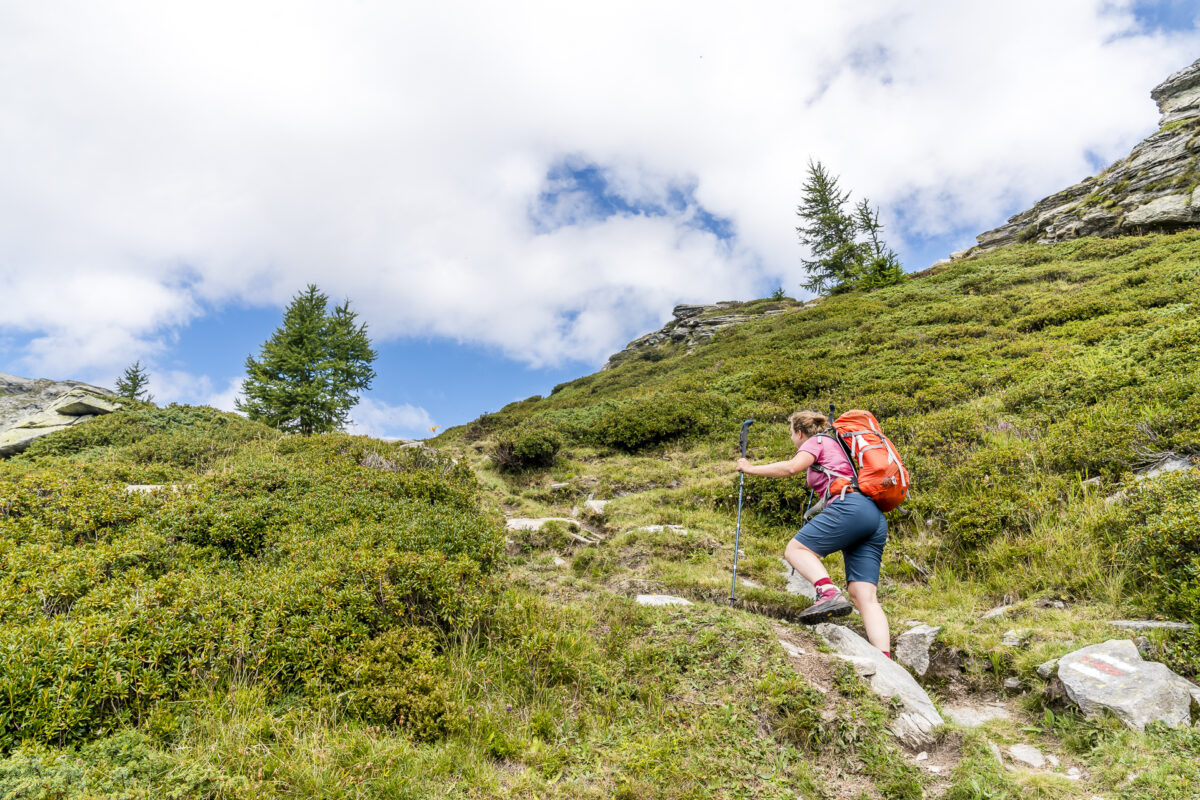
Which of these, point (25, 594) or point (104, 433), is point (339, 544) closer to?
point (25, 594)

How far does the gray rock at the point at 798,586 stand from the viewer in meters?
6.29

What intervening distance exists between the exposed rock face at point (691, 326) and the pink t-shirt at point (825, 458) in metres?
30.7

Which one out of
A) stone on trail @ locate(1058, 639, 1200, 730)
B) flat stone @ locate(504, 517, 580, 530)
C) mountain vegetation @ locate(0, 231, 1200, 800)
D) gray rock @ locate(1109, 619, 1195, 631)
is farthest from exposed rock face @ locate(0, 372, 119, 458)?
gray rock @ locate(1109, 619, 1195, 631)

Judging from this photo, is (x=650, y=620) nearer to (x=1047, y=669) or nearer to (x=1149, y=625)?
(x=1047, y=669)

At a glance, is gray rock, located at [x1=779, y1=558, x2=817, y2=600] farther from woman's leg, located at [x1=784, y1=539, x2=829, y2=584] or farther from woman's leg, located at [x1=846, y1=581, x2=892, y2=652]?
woman's leg, located at [x1=784, y1=539, x2=829, y2=584]

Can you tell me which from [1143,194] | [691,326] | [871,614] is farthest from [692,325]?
[871,614]

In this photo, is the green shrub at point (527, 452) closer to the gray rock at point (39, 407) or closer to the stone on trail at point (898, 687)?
the stone on trail at point (898, 687)

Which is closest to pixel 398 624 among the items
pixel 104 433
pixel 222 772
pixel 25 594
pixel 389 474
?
pixel 222 772

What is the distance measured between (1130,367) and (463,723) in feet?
38.0

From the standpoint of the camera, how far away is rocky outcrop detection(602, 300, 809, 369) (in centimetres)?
3767

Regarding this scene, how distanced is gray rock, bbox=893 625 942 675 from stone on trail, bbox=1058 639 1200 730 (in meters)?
0.96

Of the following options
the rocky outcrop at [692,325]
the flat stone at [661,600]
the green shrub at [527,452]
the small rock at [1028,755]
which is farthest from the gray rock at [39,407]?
the rocky outcrop at [692,325]

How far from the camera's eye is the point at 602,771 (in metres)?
3.27

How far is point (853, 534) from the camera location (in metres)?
4.96
